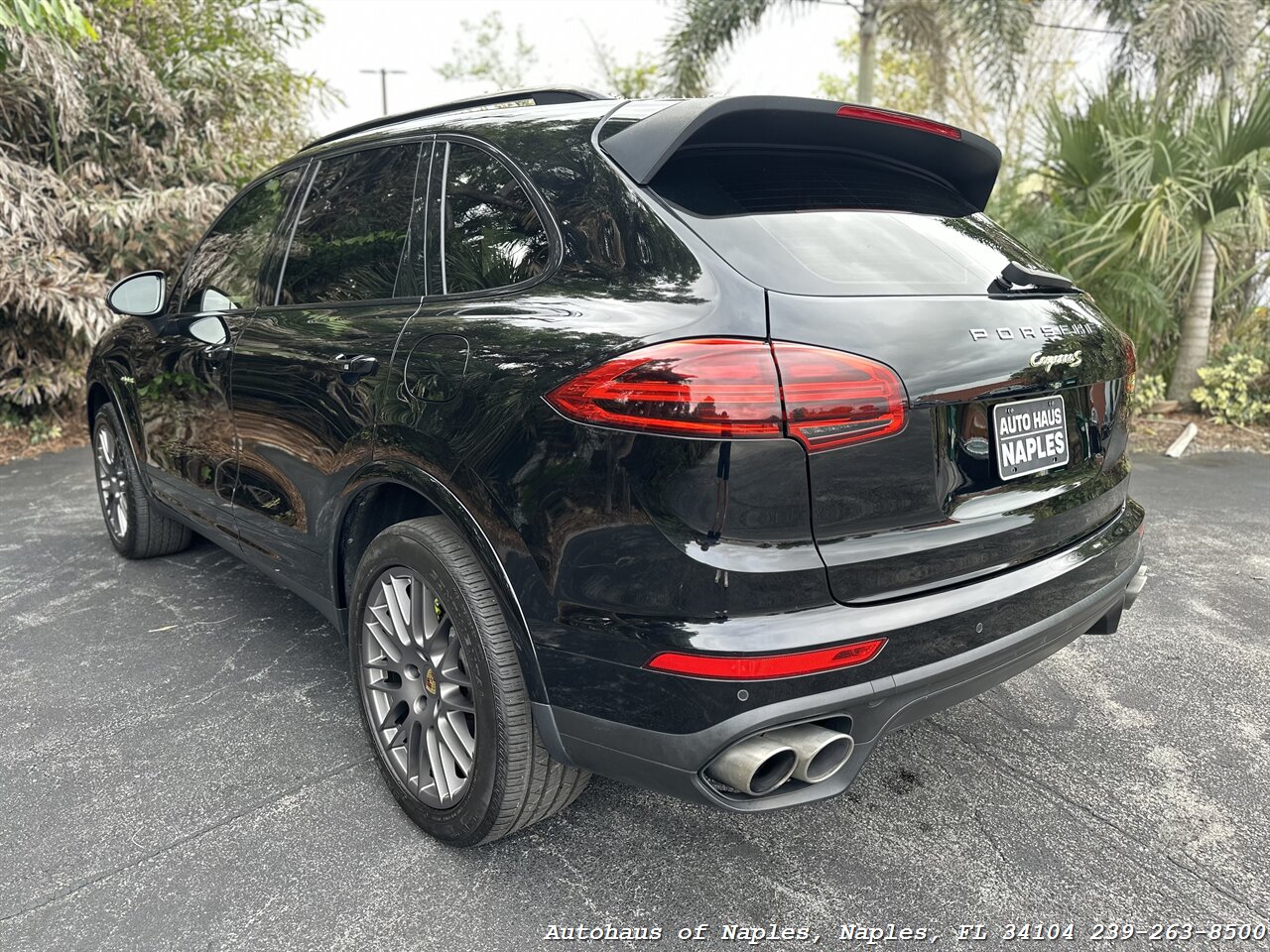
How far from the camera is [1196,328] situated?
7398 mm

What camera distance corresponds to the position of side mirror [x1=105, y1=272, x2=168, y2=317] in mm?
3377

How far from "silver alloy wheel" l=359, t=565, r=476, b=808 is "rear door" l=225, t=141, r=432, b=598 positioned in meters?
0.34

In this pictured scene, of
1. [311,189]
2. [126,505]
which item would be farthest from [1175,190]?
[126,505]

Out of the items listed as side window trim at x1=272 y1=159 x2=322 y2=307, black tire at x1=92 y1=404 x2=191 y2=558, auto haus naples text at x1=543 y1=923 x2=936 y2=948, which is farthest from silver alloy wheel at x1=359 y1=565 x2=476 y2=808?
black tire at x1=92 y1=404 x2=191 y2=558

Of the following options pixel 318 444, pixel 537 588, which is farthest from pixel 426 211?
pixel 537 588

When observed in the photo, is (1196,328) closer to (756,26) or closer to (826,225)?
(756,26)

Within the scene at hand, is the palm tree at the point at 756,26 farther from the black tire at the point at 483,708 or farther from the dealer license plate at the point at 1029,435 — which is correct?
the black tire at the point at 483,708

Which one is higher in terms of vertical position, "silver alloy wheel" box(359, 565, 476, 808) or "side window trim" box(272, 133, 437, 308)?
"side window trim" box(272, 133, 437, 308)

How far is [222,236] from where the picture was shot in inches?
132

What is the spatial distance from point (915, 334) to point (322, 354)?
1.52m

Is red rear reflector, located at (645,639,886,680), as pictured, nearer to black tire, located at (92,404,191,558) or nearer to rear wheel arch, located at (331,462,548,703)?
rear wheel arch, located at (331,462,548,703)

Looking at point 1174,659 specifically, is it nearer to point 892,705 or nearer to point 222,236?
point 892,705

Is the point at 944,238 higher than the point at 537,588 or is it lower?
higher

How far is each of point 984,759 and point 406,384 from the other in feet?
5.95
